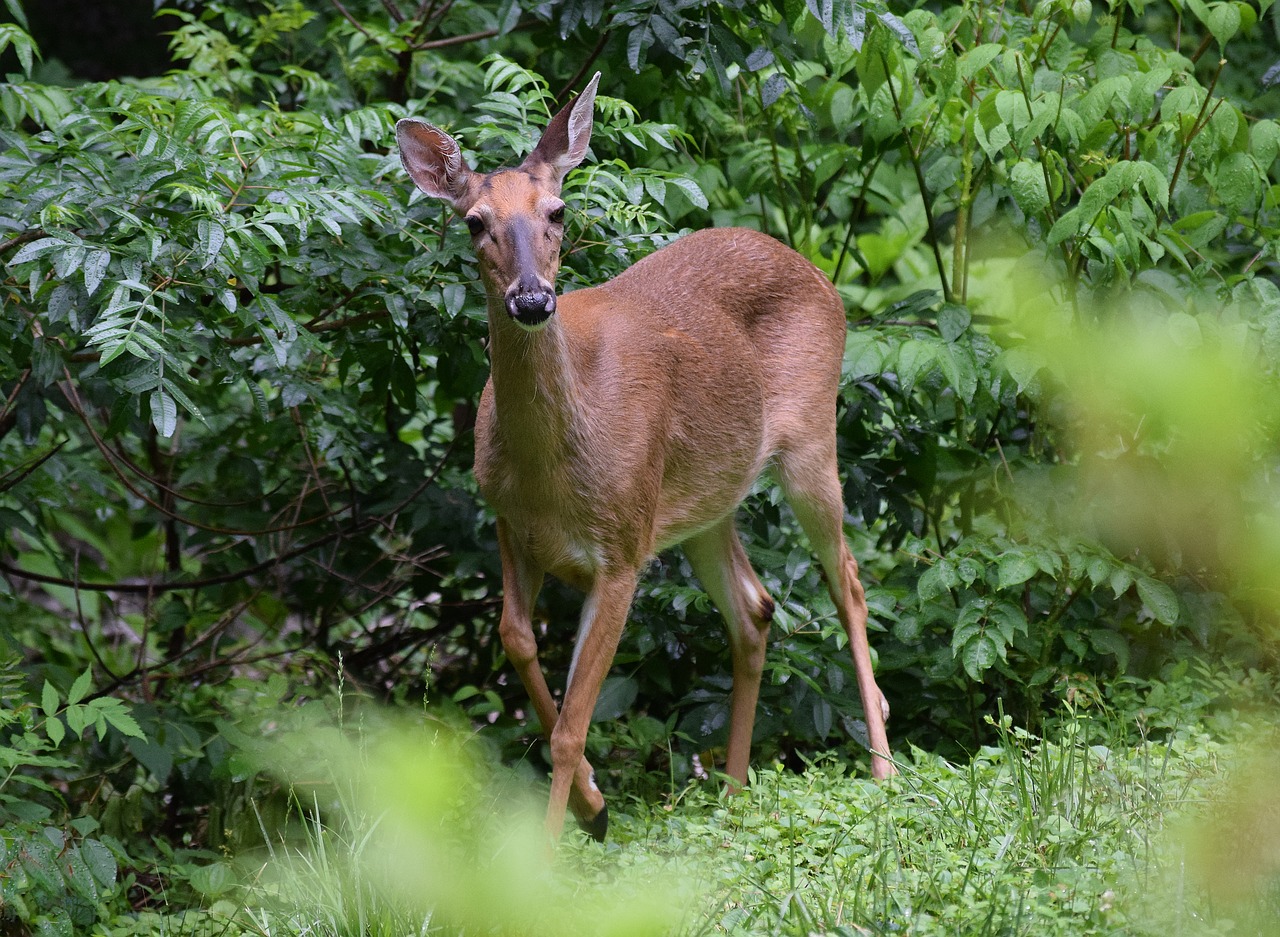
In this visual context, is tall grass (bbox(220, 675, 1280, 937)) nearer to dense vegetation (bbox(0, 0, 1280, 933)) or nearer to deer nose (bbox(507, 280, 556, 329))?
dense vegetation (bbox(0, 0, 1280, 933))

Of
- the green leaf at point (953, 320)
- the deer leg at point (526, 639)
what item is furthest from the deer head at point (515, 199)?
the green leaf at point (953, 320)

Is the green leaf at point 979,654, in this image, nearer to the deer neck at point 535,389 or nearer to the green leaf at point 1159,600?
the green leaf at point 1159,600

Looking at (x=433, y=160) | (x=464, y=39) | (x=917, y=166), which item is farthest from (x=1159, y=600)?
(x=464, y=39)

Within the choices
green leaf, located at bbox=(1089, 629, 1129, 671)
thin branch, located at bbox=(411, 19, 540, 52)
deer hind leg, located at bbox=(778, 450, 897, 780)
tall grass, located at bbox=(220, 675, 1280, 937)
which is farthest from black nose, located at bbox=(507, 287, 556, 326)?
green leaf, located at bbox=(1089, 629, 1129, 671)

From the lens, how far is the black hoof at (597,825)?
4645mm

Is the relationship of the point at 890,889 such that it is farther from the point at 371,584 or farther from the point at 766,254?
the point at 371,584

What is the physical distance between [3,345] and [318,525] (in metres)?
2.16

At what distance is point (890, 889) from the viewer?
3590 millimetres

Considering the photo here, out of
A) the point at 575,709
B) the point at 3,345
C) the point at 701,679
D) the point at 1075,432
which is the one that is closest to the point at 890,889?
the point at 575,709

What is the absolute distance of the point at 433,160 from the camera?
14.5 ft

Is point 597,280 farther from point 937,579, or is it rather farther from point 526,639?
point 937,579

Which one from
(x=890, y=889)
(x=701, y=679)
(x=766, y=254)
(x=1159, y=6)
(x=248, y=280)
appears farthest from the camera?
(x=1159, y=6)

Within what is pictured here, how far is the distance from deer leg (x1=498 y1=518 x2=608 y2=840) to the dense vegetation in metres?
0.30

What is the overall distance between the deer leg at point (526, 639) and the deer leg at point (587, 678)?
0.05 feet
